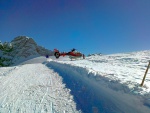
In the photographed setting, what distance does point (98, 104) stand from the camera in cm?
550

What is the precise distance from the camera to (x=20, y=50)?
102 m

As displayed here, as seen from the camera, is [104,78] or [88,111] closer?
[88,111]

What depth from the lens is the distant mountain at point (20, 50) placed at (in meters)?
97.5

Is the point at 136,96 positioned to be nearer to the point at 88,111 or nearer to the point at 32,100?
the point at 88,111

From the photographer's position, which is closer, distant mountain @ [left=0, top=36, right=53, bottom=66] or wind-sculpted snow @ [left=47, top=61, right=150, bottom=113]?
wind-sculpted snow @ [left=47, top=61, right=150, bottom=113]

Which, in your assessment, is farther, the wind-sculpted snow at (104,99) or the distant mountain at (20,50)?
the distant mountain at (20,50)

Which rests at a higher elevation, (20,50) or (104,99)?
(20,50)

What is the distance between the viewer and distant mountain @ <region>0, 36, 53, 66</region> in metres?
97.5

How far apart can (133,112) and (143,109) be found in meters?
0.31

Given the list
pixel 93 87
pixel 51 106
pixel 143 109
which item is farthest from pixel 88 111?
pixel 93 87

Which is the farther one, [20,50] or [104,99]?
[20,50]

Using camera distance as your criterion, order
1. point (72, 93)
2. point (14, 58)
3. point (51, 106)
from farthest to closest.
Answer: point (14, 58)
point (72, 93)
point (51, 106)

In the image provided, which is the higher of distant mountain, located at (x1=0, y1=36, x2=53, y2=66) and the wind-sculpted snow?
distant mountain, located at (x1=0, y1=36, x2=53, y2=66)

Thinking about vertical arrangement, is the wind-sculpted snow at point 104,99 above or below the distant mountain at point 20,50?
below
